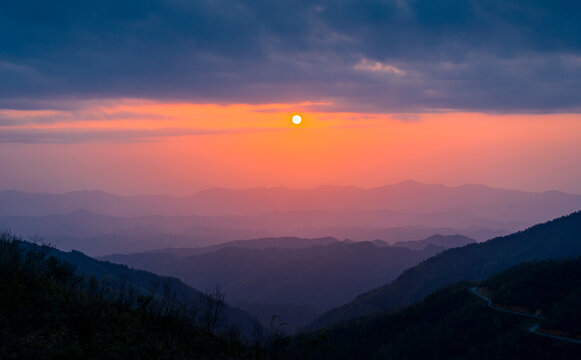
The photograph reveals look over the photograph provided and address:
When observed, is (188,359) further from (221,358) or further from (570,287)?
(570,287)

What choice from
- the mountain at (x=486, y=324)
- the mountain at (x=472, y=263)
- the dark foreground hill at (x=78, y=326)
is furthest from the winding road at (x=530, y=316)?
the dark foreground hill at (x=78, y=326)

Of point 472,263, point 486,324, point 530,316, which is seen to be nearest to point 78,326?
point 486,324

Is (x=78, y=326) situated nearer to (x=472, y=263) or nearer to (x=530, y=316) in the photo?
(x=530, y=316)

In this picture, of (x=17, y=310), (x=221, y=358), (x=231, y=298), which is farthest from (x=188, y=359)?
(x=231, y=298)

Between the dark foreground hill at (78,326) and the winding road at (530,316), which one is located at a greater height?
the dark foreground hill at (78,326)

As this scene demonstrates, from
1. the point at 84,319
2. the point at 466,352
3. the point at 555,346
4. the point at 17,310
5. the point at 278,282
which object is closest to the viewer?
the point at 17,310

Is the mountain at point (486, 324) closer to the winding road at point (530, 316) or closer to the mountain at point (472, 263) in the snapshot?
the winding road at point (530, 316)
